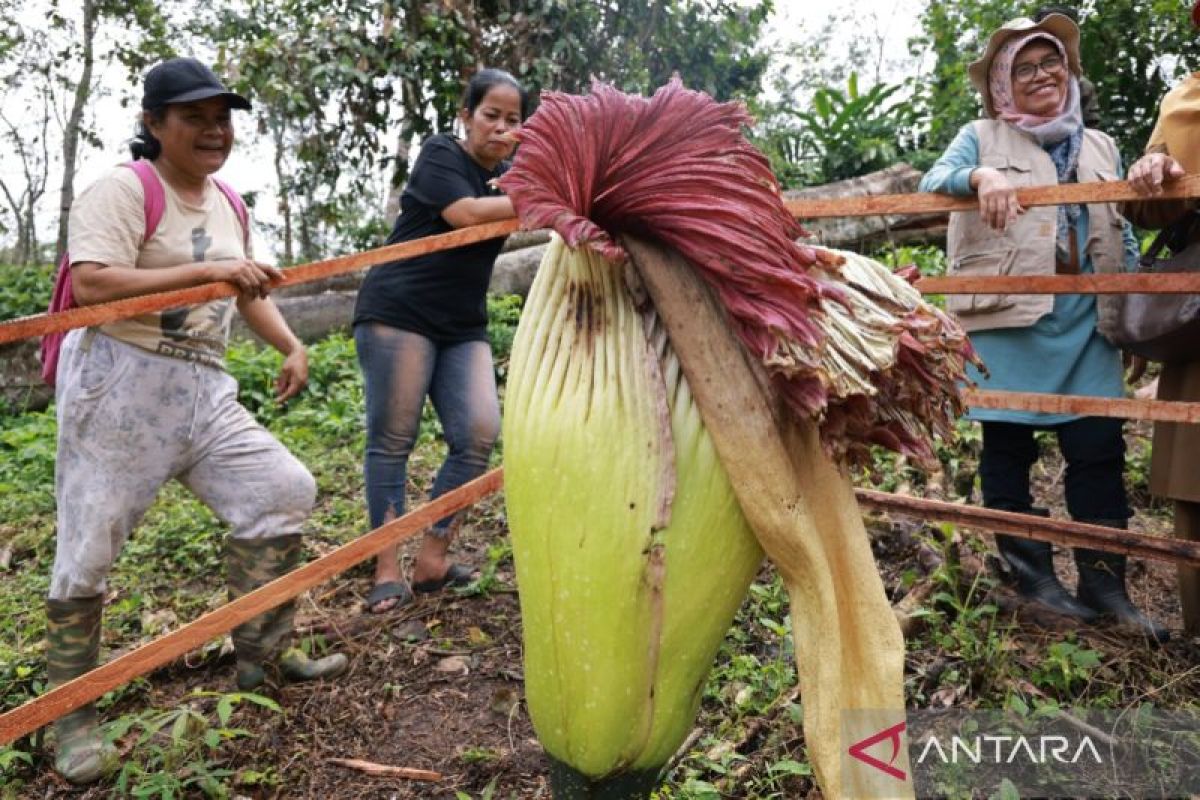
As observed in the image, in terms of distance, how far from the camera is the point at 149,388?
2.04 m

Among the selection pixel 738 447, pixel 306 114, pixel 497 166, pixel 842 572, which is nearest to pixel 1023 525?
pixel 842 572

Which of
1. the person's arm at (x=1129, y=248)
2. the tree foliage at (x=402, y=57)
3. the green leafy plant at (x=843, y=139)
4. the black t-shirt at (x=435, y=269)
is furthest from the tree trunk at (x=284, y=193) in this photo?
the person's arm at (x=1129, y=248)

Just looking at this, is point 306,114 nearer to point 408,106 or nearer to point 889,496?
point 408,106

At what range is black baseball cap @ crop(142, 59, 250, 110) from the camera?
6.53 feet

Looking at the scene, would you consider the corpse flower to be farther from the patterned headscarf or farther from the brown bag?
the patterned headscarf

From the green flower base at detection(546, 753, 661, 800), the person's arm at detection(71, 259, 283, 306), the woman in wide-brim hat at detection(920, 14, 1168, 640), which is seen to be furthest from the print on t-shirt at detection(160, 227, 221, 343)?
the woman in wide-brim hat at detection(920, 14, 1168, 640)

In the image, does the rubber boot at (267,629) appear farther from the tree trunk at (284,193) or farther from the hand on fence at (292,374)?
the tree trunk at (284,193)

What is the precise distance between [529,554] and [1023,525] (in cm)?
163

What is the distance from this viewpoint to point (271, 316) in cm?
234

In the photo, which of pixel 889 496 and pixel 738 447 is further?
pixel 889 496

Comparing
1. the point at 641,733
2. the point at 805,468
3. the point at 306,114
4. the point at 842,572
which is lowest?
the point at 641,733

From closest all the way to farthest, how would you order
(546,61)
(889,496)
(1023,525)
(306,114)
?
(1023,525) < (889,496) < (306,114) < (546,61)

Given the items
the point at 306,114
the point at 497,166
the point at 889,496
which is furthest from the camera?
the point at 306,114

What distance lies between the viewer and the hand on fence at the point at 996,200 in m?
2.08
